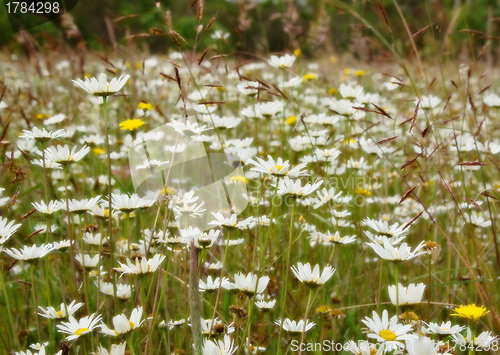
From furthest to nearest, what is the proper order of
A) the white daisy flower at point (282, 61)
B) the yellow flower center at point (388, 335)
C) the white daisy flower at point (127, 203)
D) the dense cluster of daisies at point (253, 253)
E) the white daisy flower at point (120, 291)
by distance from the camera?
the white daisy flower at point (282, 61), the white daisy flower at point (120, 291), the white daisy flower at point (127, 203), the dense cluster of daisies at point (253, 253), the yellow flower center at point (388, 335)

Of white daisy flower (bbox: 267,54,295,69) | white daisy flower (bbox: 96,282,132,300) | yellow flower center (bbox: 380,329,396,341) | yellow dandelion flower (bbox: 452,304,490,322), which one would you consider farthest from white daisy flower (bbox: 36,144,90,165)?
white daisy flower (bbox: 267,54,295,69)

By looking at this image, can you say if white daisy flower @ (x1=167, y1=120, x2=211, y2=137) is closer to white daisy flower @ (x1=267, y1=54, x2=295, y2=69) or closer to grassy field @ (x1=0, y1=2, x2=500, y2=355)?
grassy field @ (x1=0, y1=2, x2=500, y2=355)

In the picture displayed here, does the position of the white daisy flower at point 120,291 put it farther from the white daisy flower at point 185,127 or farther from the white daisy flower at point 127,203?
the white daisy flower at point 185,127

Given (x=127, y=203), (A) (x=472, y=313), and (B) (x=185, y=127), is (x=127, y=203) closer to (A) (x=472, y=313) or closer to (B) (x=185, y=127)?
(B) (x=185, y=127)

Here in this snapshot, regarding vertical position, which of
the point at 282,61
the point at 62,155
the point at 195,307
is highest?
the point at 282,61

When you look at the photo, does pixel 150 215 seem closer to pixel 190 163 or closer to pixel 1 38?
pixel 190 163

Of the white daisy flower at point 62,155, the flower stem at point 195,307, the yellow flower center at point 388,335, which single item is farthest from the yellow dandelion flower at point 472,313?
the white daisy flower at point 62,155

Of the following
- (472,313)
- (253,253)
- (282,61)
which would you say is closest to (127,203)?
(253,253)

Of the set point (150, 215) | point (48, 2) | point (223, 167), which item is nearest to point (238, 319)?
point (223, 167)

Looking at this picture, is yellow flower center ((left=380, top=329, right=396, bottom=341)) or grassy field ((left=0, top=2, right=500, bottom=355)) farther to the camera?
grassy field ((left=0, top=2, right=500, bottom=355))
